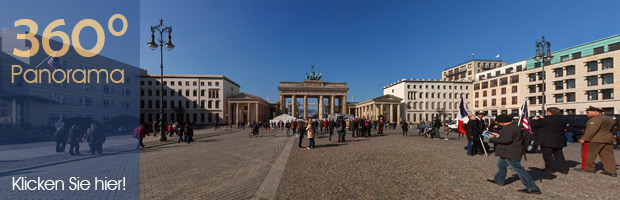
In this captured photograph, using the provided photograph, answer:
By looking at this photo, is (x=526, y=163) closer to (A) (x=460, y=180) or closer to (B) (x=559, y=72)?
(A) (x=460, y=180)

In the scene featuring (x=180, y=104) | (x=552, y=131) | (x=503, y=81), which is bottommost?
(x=552, y=131)

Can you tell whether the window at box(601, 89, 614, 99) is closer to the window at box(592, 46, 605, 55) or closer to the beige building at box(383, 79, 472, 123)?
the window at box(592, 46, 605, 55)

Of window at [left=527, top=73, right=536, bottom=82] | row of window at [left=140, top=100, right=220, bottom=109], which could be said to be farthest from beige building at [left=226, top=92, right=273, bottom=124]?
window at [left=527, top=73, right=536, bottom=82]

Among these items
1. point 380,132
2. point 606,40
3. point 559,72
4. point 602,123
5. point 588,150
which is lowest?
point 380,132

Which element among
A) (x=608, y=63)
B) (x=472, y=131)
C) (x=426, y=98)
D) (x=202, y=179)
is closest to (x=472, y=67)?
(x=426, y=98)

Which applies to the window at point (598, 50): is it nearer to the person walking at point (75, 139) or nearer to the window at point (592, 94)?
the window at point (592, 94)

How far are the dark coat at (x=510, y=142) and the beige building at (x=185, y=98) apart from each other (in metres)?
67.0

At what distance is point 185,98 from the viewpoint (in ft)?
211

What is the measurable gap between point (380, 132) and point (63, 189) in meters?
21.9

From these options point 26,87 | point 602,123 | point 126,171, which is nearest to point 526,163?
point 602,123

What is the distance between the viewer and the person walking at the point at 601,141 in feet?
19.2

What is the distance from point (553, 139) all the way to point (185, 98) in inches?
2842

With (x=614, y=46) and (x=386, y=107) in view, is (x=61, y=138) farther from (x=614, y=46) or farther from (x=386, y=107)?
(x=386, y=107)

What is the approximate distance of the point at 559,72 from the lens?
4662 cm
